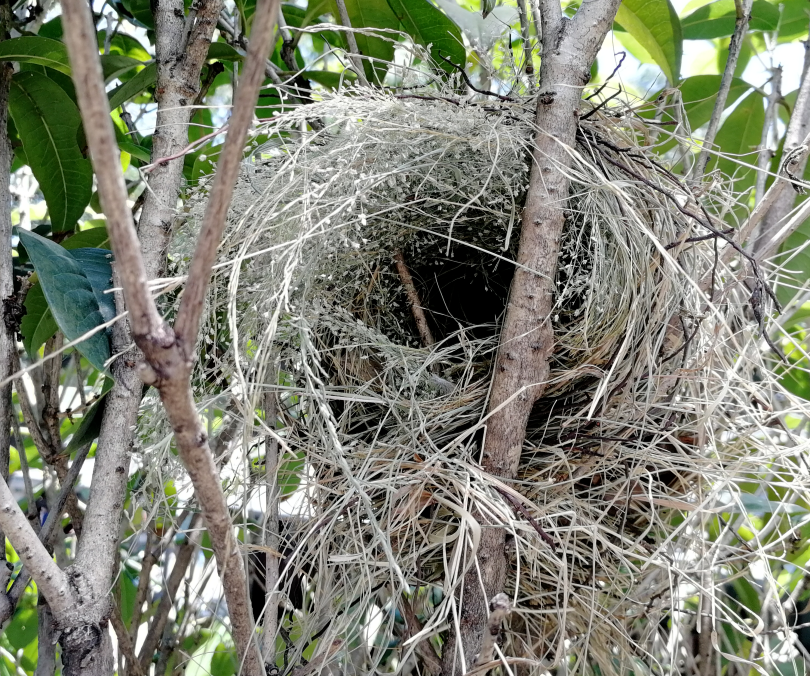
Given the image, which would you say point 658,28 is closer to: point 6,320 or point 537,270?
point 537,270

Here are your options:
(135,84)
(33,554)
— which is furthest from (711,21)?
(33,554)

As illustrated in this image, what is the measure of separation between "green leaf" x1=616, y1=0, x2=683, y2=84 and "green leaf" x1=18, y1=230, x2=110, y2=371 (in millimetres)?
707

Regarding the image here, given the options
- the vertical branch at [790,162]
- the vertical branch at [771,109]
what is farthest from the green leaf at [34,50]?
the vertical branch at [771,109]

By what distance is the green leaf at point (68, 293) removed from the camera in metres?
0.61

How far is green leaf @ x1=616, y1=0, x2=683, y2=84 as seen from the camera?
0.86m

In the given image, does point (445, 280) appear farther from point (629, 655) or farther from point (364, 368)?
point (629, 655)

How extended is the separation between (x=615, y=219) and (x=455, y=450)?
0.27m

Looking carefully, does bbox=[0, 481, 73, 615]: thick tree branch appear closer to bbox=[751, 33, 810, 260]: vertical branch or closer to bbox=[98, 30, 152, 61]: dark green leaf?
bbox=[751, 33, 810, 260]: vertical branch

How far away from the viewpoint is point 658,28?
34.1 inches

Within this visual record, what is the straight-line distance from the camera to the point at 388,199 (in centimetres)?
68

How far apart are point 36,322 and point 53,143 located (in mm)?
221

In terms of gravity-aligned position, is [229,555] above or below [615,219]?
below

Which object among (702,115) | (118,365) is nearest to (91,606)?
(118,365)

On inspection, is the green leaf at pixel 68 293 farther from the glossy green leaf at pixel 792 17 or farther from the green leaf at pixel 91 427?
the glossy green leaf at pixel 792 17
